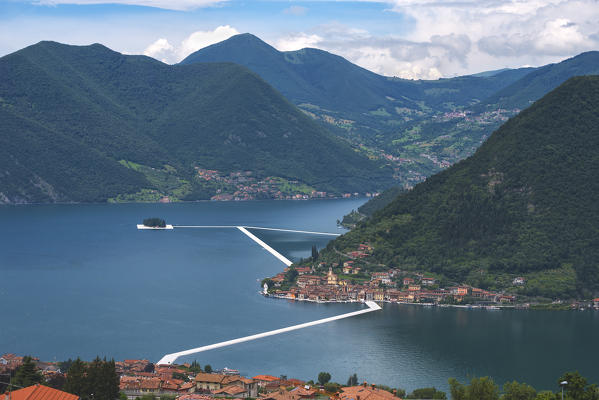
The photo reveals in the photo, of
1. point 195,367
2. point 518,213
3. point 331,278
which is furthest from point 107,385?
point 518,213

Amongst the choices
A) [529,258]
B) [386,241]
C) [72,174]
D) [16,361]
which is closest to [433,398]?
[16,361]

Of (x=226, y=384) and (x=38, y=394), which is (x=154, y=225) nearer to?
(x=226, y=384)

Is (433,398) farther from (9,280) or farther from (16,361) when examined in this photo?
(9,280)

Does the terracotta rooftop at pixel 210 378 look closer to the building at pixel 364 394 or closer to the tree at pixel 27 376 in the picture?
the building at pixel 364 394

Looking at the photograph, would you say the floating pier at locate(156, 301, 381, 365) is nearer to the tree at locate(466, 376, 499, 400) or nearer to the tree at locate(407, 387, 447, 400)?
the tree at locate(407, 387, 447, 400)

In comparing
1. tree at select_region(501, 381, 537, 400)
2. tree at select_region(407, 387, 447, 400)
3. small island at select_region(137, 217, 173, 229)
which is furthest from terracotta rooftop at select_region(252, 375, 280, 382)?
small island at select_region(137, 217, 173, 229)

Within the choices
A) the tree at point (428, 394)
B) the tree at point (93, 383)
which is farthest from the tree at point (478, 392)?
the tree at point (93, 383)
